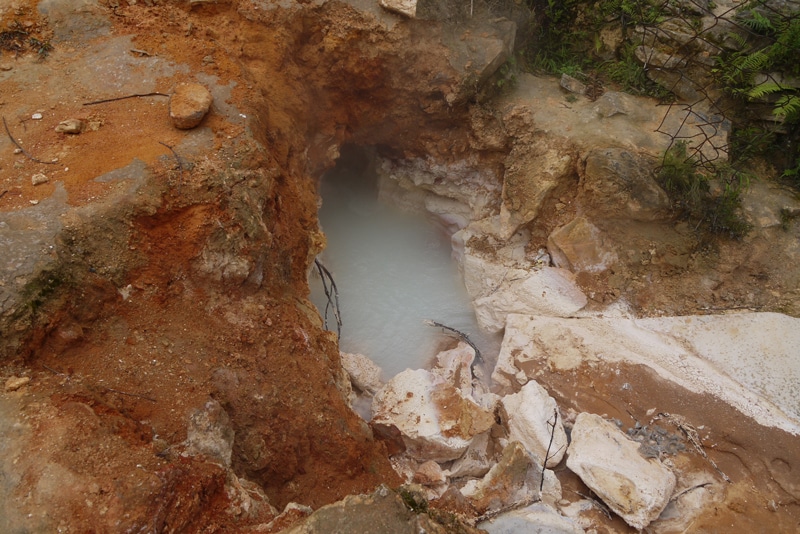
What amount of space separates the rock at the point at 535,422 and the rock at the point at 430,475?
938mm

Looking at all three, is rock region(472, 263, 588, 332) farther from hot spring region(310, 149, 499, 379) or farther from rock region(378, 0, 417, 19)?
rock region(378, 0, 417, 19)

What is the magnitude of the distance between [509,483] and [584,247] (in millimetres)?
3165

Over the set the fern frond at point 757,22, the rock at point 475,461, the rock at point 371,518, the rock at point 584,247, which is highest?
the fern frond at point 757,22

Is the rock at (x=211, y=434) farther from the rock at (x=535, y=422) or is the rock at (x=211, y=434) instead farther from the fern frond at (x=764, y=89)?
the fern frond at (x=764, y=89)

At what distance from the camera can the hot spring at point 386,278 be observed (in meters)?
7.11

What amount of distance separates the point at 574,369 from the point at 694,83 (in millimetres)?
3981

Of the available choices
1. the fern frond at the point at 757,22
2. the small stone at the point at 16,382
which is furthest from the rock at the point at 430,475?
the fern frond at the point at 757,22

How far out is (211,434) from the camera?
3.79 m

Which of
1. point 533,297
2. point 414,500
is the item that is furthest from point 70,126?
point 533,297

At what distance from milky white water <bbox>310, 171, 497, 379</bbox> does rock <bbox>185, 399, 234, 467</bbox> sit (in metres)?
3.10

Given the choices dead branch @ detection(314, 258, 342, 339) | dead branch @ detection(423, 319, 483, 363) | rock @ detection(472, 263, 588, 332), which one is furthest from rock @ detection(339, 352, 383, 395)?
rock @ detection(472, 263, 588, 332)

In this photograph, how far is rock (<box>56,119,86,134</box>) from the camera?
4512 mm

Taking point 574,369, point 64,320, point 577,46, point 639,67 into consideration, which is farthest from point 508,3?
point 64,320

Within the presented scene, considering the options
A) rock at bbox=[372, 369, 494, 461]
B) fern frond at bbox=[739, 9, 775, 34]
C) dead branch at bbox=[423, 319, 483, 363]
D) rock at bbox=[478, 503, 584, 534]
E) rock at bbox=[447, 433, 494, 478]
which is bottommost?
dead branch at bbox=[423, 319, 483, 363]
